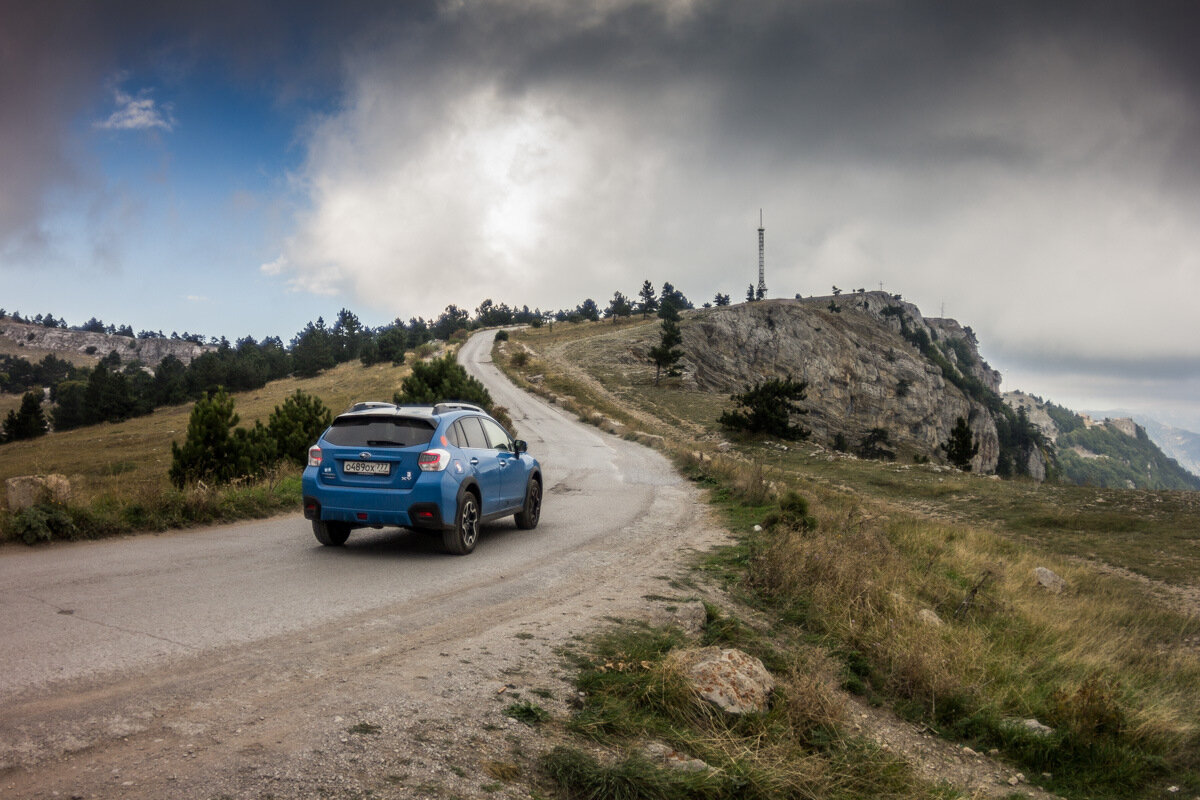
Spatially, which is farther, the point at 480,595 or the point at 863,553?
the point at 863,553

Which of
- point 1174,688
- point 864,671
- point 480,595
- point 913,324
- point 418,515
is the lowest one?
point 1174,688

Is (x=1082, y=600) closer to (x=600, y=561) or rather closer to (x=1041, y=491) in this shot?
(x=600, y=561)

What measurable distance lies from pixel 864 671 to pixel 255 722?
16.2ft

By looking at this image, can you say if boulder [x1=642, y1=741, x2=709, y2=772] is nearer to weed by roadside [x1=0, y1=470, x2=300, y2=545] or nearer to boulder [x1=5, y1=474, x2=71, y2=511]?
weed by roadside [x1=0, y1=470, x2=300, y2=545]

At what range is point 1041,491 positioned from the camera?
22.5m

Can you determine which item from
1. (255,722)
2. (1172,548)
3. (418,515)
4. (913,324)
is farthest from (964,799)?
(913,324)

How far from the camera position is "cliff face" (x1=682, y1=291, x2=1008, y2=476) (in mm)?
89500

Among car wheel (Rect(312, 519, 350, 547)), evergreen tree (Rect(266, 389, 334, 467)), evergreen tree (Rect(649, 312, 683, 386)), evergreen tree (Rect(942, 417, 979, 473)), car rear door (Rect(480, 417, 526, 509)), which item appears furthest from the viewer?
evergreen tree (Rect(649, 312, 683, 386))

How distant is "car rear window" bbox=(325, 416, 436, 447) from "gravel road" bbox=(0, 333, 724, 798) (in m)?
1.40

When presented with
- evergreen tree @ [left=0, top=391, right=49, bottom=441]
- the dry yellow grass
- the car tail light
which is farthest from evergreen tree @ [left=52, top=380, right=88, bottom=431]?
the car tail light

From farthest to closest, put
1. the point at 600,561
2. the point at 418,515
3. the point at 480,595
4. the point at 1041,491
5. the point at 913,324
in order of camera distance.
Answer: the point at 913,324 → the point at 1041,491 → the point at 600,561 → the point at 418,515 → the point at 480,595

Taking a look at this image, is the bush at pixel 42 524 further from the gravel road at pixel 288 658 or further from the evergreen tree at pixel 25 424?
the evergreen tree at pixel 25 424

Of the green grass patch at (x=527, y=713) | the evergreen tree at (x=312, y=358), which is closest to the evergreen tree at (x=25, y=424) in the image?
the evergreen tree at (x=312, y=358)

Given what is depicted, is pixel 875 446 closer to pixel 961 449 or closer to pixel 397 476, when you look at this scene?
pixel 961 449
